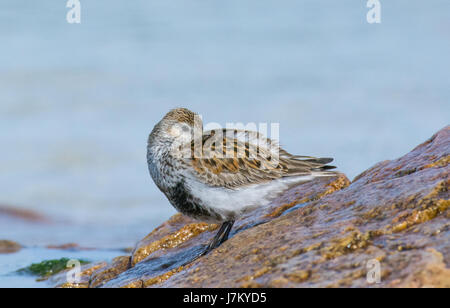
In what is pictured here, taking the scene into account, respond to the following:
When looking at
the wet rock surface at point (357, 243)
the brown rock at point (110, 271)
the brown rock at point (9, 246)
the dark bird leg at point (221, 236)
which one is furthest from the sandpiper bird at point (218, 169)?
the brown rock at point (9, 246)

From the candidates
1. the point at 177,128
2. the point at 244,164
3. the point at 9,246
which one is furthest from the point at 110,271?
the point at 9,246

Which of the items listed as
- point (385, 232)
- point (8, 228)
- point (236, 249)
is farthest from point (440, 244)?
point (8, 228)

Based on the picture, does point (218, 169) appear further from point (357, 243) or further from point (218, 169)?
point (357, 243)

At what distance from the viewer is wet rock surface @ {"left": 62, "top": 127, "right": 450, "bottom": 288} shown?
4.59 meters

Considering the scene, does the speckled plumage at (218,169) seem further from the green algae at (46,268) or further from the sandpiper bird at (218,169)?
the green algae at (46,268)

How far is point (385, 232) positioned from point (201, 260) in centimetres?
187

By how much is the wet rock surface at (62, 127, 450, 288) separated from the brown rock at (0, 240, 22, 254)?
4479 mm

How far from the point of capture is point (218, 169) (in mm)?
7301

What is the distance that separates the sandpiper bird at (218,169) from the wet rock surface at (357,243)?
1.41 feet

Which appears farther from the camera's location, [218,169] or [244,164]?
[244,164]

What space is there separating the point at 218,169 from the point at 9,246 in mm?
5711

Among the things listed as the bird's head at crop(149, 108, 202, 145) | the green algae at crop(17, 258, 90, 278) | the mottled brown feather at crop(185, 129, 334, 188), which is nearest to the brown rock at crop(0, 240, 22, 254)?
the green algae at crop(17, 258, 90, 278)
